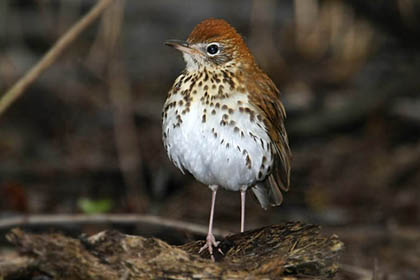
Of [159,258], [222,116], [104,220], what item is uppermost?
[222,116]

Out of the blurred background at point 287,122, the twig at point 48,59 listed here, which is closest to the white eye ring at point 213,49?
the twig at point 48,59

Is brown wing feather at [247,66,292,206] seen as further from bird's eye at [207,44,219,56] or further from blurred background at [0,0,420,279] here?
blurred background at [0,0,420,279]

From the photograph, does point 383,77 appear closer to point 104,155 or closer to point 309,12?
point 309,12

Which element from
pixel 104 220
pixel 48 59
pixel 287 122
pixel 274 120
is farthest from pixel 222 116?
pixel 287 122

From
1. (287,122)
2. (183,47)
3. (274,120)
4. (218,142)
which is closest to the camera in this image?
(218,142)

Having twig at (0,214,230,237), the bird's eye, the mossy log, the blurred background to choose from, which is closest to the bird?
the bird's eye

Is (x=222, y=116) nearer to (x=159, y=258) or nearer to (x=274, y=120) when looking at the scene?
(x=274, y=120)
